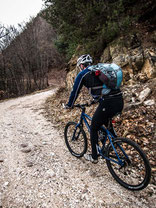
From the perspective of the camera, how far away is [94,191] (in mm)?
2775

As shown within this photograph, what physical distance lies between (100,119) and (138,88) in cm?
313

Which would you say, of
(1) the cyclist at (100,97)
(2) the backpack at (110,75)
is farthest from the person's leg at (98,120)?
(2) the backpack at (110,75)

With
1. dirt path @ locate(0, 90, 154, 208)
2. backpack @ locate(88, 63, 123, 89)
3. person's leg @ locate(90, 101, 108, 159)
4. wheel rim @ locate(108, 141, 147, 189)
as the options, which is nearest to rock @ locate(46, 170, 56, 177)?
Answer: dirt path @ locate(0, 90, 154, 208)

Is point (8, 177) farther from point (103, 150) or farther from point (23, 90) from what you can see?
point (23, 90)

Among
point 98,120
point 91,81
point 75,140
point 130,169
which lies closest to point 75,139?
point 75,140

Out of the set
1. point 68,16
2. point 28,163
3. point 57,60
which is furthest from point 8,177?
point 57,60

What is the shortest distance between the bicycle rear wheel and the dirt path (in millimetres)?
168

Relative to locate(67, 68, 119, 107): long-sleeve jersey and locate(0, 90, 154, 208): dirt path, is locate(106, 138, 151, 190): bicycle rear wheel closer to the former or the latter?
locate(0, 90, 154, 208): dirt path

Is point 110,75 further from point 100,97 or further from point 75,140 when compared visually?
point 75,140

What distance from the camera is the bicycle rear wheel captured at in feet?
7.94

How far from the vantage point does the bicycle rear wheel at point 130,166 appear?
2420 millimetres

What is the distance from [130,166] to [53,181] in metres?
1.68

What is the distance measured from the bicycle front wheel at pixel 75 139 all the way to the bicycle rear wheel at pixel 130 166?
1.00m

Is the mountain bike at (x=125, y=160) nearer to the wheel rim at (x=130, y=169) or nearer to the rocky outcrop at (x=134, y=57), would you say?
the wheel rim at (x=130, y=169)
